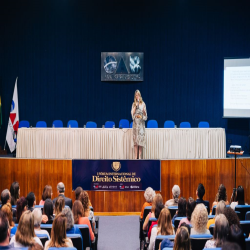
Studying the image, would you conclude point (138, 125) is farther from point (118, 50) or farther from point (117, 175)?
point (118, 50)

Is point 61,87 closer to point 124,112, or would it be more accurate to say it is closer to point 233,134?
point 124,112

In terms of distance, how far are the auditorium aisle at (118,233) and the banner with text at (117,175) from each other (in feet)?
2.40

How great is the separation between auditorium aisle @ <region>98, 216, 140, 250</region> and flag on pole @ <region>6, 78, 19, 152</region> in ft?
16.1

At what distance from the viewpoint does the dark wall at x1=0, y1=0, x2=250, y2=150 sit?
1363 cm

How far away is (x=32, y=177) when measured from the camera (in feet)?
31.7

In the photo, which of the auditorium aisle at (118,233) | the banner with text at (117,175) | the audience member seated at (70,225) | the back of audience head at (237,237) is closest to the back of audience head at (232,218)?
the back of audience head at (237,237)

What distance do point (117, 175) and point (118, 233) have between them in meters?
1.89

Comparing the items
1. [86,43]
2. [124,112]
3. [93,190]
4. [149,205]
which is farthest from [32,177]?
[86,43]

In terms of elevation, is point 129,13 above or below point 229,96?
above

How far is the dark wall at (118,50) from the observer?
13.6m

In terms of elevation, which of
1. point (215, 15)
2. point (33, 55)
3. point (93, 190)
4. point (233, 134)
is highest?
point (215, 15)

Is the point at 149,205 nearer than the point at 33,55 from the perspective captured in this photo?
Yes

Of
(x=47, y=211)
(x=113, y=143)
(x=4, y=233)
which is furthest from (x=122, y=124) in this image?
(x=4, y=233)

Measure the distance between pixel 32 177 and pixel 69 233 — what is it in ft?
16.8
